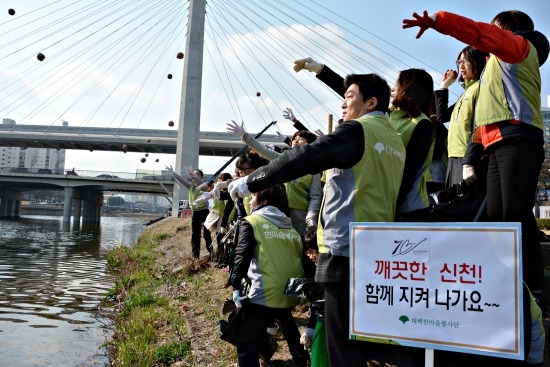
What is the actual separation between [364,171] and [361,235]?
335 mm

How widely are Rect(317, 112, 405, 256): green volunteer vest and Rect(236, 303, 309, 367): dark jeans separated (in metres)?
1.36

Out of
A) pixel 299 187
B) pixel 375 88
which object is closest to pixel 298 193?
pixel 299 187

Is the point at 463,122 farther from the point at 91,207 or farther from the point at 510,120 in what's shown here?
the point at 91,207

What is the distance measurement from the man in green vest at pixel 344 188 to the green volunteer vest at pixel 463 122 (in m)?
1.12

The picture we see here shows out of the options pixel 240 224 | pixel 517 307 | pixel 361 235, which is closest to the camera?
pixel 517 307

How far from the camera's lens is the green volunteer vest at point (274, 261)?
12.0 ft

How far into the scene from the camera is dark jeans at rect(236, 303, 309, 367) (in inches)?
138

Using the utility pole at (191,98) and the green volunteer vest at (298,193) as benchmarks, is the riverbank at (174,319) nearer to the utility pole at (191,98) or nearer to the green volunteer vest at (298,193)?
the green volunteer vest at (298,193)

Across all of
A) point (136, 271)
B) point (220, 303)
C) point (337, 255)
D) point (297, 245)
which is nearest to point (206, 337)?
point (220, 303)

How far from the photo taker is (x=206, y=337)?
540 centimetres

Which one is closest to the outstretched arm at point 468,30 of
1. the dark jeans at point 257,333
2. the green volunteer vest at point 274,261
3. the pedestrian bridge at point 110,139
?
the green volunteer vest at point 274,261

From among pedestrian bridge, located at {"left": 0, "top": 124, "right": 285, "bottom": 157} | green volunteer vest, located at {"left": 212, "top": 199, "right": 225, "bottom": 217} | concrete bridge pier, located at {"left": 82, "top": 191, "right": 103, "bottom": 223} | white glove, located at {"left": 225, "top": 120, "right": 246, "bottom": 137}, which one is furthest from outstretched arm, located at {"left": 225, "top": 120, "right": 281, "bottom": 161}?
concrete bridge pier, located at {"left": 82, "top": 191, "right": 103, "bottom": 223}

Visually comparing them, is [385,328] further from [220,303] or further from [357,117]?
[220,303]

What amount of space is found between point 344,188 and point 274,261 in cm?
151
